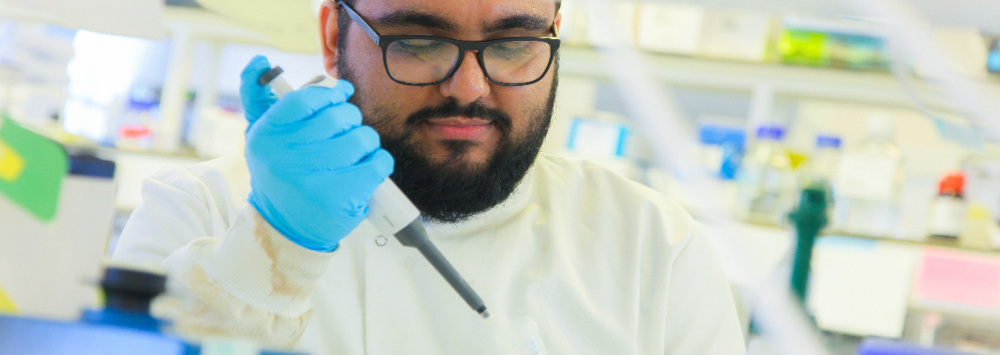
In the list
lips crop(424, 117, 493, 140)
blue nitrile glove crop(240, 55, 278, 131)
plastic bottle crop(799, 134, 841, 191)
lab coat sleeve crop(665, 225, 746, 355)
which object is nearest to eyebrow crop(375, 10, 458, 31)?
lips crop(424, 117, 493, 140)

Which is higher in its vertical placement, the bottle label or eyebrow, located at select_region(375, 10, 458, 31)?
eyebrow, located at select_region(375, 10, 458, 31)

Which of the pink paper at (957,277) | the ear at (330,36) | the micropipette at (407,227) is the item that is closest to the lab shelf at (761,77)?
the pink paper at (957,277)

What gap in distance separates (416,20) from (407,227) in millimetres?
368

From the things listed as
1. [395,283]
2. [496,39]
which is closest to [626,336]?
[395,283]

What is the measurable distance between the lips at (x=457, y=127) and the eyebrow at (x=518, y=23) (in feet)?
0.36

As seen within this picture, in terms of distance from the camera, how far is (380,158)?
2.06 ft

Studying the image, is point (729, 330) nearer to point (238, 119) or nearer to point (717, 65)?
point (717, 65)

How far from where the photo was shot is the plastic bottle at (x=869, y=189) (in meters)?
2.06

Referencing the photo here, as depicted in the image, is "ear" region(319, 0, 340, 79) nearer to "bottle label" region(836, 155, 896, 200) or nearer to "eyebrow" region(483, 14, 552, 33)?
"eyebrow" region(483, 14, 552, 33)

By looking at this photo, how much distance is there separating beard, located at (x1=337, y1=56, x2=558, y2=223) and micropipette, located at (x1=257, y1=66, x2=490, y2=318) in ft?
0.95

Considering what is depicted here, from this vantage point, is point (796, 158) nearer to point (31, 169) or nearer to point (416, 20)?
point (416, 20)

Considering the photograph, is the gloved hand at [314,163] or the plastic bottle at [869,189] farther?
the plastic bottle at [869,189]

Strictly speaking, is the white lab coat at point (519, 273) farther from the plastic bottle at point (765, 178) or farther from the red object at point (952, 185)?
the red object at point (952, 185)

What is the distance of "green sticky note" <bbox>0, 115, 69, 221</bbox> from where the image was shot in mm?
409
